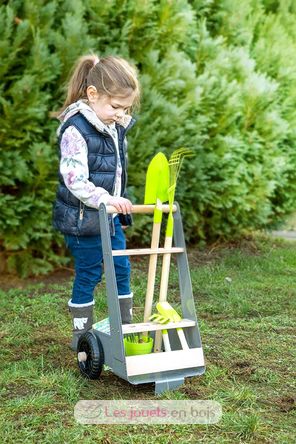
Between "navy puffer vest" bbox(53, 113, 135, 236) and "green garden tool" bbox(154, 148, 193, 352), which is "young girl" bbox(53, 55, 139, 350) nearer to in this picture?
"navy puffer vest" bbox(53, 113, 135, 236)

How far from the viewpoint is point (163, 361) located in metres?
3.36

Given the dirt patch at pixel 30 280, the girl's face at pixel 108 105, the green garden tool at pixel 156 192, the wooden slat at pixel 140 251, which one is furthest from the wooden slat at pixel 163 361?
the dirt patch at pixel 30 280

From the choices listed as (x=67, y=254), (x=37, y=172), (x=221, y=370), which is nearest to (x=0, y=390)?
(x=221, y=370)

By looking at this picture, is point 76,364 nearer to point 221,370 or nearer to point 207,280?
point 221,370

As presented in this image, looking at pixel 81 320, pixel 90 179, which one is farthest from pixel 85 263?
pixel 90 179

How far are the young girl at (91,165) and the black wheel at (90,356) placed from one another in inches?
12.5

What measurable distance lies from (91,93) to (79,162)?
1.18 ft

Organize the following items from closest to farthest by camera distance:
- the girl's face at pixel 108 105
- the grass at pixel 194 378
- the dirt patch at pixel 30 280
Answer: the grass at pixel 194 378 < the girl's face at pixel 108 105 < the dirt patch at pixel 30 280

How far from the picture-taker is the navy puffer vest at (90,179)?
3779mm

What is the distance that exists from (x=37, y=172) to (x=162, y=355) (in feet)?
9.05

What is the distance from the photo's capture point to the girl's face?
147 inches

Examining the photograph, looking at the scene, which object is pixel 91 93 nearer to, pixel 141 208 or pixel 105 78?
pixel 105 78

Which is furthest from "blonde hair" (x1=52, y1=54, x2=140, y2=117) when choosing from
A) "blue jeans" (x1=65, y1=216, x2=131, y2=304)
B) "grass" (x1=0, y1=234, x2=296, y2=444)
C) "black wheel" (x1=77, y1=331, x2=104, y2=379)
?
"grass" (x1=0, y1=234, x2=296, y2=444)

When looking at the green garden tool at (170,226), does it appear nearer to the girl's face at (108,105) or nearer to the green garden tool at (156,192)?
the green garden tool at (156,192)
